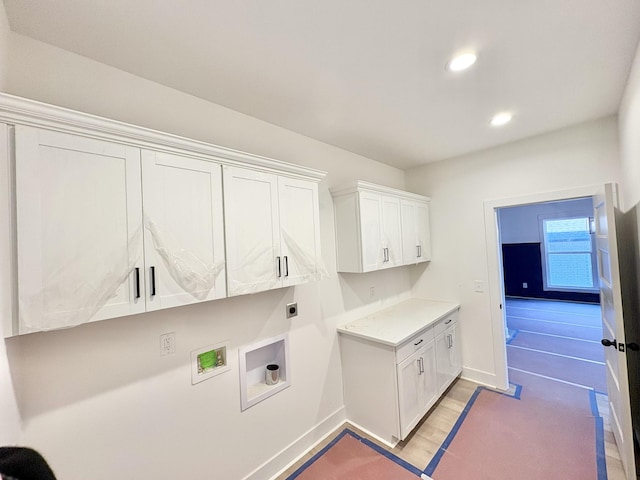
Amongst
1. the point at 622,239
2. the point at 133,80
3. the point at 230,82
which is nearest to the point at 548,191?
the point at 622,239

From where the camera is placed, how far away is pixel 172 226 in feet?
4.42

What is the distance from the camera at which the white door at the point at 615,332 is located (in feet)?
5.68

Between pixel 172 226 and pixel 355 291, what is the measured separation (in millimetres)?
1972

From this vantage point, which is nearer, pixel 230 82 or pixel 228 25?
pixel 228 25

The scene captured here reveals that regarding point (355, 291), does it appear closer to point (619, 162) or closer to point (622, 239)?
point (622, 239)

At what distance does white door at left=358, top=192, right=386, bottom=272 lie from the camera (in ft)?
8.25

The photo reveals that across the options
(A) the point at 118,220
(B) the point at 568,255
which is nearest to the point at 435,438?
(A) the point at 118,220

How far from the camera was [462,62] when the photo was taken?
1553 millimetres

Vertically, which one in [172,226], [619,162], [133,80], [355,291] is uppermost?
[133,80]

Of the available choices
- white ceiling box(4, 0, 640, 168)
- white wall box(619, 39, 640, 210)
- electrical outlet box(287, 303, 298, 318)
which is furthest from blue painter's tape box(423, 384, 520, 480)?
white ceiling box(4, 0, 640, 168)

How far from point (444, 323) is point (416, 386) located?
0.87 meters

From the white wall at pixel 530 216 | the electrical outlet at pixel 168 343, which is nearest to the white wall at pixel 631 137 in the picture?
the electrical outlet at pixel 168 343

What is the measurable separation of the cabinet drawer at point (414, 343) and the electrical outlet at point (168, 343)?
167 centimetres

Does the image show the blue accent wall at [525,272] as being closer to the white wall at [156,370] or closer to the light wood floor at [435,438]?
the light wood floor at [435,438]
